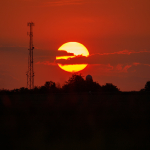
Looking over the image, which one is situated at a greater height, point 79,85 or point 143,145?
point 79,85

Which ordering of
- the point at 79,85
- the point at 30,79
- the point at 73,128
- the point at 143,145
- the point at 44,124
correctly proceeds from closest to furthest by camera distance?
1. the point at 143,145
2. the point at 73,128
3. the point at 44,124
4. the point at 30,79
5. the point at 79,85

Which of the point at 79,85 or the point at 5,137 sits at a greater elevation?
the point at 79,85

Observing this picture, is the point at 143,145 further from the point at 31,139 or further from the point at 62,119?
the point at 62,119

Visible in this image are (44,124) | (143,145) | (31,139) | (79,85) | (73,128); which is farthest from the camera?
(79,85)

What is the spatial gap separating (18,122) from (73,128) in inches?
154

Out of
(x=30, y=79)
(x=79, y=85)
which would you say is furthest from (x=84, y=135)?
(x=79, y=85)

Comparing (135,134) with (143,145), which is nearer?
(143,145)

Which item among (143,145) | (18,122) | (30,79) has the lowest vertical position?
(143,145)

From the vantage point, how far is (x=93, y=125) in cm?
1455

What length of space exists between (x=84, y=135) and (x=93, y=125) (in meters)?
2.02

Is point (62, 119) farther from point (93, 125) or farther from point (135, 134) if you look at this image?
point (135, 134)

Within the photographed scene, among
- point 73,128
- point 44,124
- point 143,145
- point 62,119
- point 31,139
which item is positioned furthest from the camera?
point 62,119

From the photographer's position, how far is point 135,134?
499 inches

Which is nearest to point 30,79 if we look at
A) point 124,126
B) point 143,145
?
point 124,126
